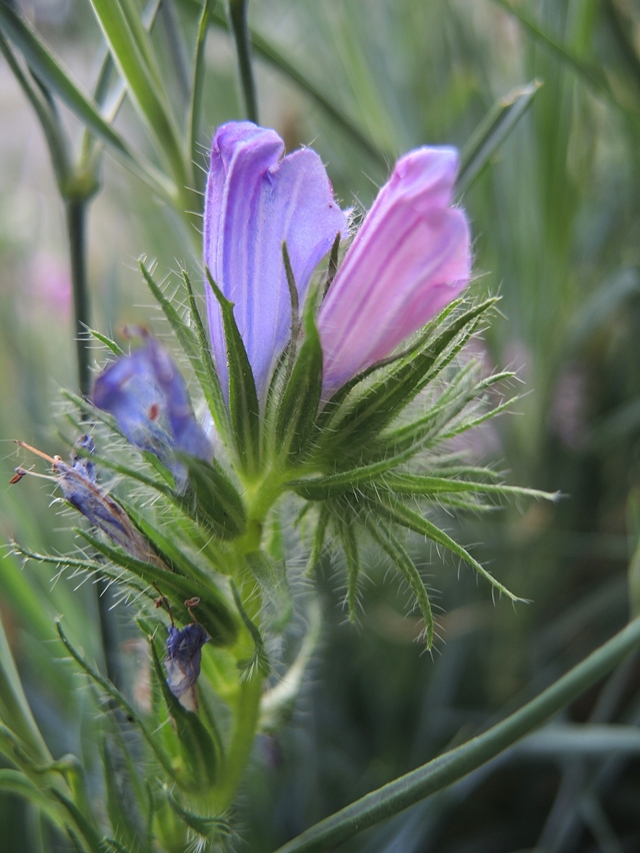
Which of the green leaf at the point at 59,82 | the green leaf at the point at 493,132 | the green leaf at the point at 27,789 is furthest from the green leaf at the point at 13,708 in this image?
the green leaf at the point at 493,132

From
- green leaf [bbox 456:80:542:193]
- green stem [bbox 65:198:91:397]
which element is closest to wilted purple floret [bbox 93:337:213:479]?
green stem [bbox 65:198:91:397]

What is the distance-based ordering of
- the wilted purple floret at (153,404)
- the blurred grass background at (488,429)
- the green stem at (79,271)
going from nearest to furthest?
the wilted purple floret at (153,404), the green stem at (79,271), the blurred grass background at (488,429)

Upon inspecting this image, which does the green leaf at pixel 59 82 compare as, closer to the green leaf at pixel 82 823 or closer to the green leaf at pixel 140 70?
the green leaf at pixel 140 70

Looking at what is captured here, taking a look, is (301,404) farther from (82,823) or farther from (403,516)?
(82,823)

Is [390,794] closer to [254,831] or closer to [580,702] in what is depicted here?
[254,831]

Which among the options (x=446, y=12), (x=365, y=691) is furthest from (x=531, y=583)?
(x=446, y=12)

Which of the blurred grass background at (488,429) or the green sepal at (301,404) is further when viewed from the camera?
the blurred grass background at (488,429)

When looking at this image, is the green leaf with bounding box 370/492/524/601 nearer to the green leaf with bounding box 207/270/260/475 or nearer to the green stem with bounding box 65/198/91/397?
the green leaf with bounding box 207/270/260/475
